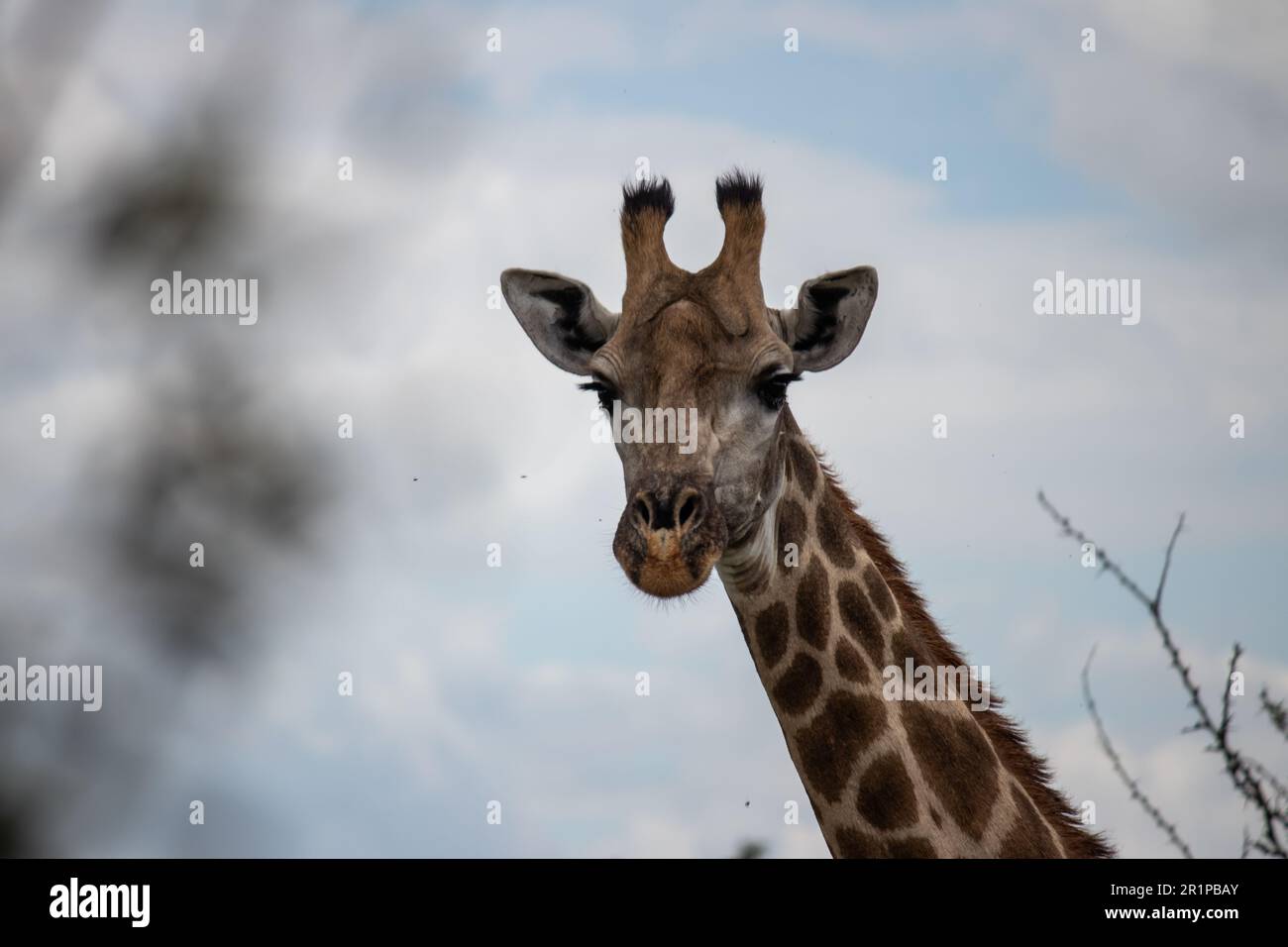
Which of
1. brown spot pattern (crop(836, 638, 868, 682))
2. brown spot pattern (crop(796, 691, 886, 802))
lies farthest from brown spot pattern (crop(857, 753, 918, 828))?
brown spot pattern (crop(836, 638, 868, 682))

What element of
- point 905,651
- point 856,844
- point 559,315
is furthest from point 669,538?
point 559,315

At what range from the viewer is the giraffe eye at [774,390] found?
8781 millimetres

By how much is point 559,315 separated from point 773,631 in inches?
103

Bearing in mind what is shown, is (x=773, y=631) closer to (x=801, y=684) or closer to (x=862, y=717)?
(x=801, y=684)

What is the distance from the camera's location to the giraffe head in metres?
8.05

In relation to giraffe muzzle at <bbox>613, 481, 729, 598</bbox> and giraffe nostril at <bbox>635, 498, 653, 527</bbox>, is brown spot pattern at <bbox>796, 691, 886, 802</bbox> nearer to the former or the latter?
giraffe muzzle at <bbox>613, 481, 729, 598</bbox>

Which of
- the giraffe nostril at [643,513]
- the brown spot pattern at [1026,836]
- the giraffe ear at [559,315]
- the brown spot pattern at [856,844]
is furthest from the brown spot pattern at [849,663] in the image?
the giraffe ear at [559,315]

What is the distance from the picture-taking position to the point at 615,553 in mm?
8062

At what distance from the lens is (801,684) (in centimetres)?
884

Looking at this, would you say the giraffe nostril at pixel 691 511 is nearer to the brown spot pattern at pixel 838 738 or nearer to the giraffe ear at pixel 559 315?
the brown spot pattern at pixel 838 738

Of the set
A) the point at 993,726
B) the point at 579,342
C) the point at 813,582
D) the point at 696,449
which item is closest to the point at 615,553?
the point at 696,449
